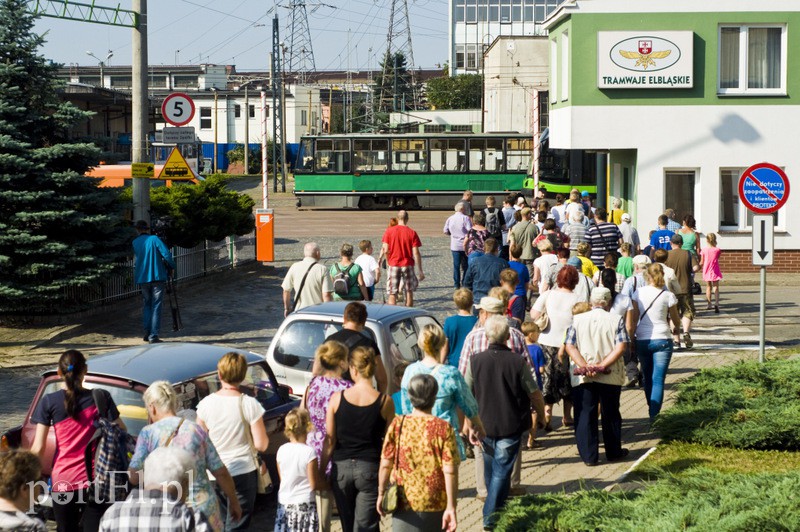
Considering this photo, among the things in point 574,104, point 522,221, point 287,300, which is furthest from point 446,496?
point 574,104

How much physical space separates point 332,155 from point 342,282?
3511cm

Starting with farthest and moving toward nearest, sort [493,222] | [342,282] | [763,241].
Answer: [493,222], [342,282], [763,241]

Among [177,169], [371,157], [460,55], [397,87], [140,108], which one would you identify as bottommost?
[177,169]

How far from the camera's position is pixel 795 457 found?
1038 centimetres

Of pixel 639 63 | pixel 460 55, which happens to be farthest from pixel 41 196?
pixel 460 55

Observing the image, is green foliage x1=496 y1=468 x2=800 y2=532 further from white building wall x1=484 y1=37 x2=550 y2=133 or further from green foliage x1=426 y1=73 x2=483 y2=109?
green foliage x1=426 y1=73 x2=483 y2=109

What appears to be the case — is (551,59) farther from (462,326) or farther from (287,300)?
(462,326)

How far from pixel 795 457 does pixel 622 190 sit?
18.2 meters

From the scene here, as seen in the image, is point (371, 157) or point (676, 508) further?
point (371, 157)

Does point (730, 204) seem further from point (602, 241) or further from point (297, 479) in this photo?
point (297, 479)

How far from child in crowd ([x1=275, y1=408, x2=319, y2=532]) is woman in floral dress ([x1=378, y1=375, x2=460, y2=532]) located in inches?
21.7

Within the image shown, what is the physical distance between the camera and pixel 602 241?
16469mm

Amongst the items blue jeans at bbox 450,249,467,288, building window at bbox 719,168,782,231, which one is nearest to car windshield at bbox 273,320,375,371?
blue jeans at bbox 450,249,467,288

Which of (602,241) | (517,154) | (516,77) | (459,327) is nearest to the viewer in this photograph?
(459,327)
